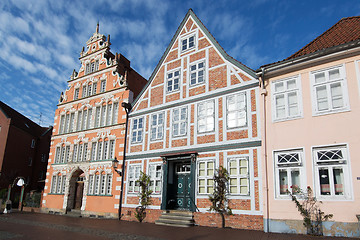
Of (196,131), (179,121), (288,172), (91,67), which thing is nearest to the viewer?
(288,172)

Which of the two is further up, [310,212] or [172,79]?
[172,79]

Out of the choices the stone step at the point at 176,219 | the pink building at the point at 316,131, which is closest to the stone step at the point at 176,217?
the stone step at the point at 176,219

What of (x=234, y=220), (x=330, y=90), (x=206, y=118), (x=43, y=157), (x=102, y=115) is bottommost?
(x=234, y=220)

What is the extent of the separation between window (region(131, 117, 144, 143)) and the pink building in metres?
8.53

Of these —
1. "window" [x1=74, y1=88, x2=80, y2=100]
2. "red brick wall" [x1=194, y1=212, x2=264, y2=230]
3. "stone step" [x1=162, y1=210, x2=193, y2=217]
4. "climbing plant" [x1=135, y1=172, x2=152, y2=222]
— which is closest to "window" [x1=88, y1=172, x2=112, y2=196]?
"climbing plant" [x1=135, y1=172, x2=152, y2=222]

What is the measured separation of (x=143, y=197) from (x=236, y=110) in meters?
7.50

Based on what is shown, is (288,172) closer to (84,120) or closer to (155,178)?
(155,178)

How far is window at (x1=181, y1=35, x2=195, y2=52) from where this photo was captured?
17.9m

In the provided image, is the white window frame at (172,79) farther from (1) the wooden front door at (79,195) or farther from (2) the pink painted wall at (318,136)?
(1) the wooden front door at (79,195)

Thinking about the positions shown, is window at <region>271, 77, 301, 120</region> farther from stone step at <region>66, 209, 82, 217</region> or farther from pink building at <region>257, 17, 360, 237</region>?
stone step at <region>66, 209, 82, 217</region>

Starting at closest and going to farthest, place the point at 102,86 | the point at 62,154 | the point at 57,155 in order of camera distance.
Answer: the point at 102,86 → the point at 62,154 → the point at 57,155

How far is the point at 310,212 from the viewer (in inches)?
442

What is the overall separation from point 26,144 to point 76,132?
1287 centimetres

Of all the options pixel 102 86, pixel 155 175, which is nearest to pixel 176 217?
pixel 155 175
